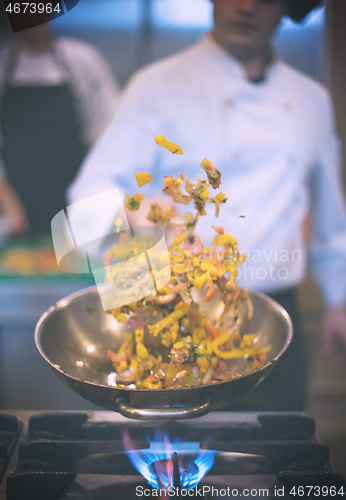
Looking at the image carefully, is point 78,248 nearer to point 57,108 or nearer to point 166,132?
point 166,132

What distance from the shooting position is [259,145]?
860mm

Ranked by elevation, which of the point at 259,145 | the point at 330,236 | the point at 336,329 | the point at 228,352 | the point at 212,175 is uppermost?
the point at 212,175

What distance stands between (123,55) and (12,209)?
523 millimetres

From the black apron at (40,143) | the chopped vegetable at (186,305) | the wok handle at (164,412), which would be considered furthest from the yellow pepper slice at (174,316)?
the black apron at (40,143)

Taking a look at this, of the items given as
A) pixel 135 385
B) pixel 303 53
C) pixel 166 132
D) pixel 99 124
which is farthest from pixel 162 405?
pixel 303 53

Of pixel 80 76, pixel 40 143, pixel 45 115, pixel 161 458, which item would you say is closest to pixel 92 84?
pixel 80 76

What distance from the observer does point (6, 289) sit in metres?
1.09

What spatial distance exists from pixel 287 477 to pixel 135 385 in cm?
21

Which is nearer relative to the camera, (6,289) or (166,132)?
(166,132)

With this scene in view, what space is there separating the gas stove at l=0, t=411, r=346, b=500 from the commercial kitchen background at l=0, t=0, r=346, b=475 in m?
0.39

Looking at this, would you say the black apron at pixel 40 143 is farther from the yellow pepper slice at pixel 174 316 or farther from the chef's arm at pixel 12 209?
the yellow pepper slice at pixel 174 316

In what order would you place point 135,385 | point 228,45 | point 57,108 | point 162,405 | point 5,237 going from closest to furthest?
point 162,405
point 135,385
point 228,45
point 57,108
point 5,237

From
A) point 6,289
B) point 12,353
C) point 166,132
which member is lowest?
point 12,353

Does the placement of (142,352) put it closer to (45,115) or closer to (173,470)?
(173,470)
